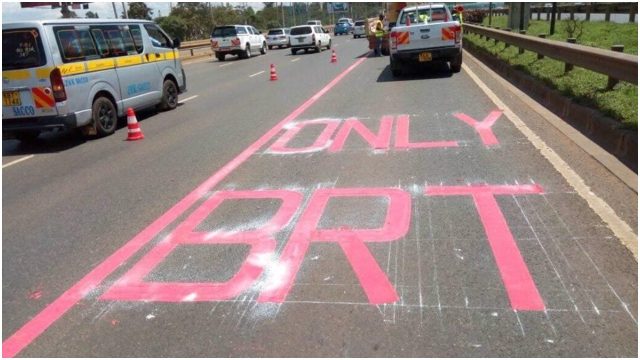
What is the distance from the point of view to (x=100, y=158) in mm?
8078

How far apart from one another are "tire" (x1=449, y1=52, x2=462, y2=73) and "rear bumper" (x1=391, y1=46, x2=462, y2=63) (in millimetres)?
301

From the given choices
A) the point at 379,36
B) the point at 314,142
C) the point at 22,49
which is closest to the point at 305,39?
the point at 379,36

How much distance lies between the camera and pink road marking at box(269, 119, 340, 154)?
7.59 m

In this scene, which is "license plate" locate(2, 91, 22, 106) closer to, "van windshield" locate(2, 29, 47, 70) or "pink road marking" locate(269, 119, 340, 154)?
"van windshield" locate(2, 29, 47, 70)

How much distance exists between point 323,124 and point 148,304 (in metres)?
6.04

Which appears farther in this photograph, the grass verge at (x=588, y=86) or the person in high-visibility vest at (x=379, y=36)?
the person in high-visibility vest at (x=379, y=36)

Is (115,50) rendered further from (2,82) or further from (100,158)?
(100,158)

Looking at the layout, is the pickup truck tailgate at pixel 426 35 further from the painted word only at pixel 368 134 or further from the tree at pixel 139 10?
the tree at pixel 139 10

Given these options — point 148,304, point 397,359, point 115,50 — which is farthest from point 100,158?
point 397,359

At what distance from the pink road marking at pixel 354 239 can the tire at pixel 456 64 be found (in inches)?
401

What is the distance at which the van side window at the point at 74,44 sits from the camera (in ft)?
29.3

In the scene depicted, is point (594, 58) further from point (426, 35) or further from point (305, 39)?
point (305, 39)

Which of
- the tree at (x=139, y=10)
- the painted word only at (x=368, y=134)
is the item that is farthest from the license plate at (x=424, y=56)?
the tree at (x=139, y=10)

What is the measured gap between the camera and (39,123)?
8.88m
